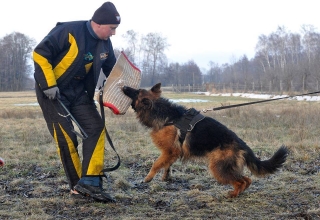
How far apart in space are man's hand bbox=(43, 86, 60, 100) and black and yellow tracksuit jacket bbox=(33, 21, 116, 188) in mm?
37

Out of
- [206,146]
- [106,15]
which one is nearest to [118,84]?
[106,15]

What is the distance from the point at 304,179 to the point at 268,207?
158 centimetres

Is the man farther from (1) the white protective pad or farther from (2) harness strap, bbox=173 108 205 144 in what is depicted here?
(2) harness strap, bbox=173 108 205 144

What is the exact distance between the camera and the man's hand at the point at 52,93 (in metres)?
4.46

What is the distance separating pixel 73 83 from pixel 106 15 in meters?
0.96

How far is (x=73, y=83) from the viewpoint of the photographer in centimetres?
496

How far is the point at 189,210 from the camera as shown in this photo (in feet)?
14.8

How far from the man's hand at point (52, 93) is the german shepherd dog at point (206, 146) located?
1.09 meters

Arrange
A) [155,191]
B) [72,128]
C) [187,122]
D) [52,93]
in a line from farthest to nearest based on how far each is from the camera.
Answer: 1. [155,191]
2. [187,122]
3. [72,128]
4. [52,93]

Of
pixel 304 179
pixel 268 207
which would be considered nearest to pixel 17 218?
pixel 268 207

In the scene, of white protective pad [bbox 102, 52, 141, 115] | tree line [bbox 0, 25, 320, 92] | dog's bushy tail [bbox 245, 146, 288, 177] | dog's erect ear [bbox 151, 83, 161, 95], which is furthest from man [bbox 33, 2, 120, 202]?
tree line [bbox 0, 25, 320, 92]

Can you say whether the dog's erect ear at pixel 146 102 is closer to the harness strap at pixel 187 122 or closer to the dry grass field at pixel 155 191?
the harness strap at pixel 187 122

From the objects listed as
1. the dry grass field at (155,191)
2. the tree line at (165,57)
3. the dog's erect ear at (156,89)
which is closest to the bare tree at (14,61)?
the tree line at (165,57)

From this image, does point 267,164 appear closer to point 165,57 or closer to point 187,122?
point 187,122
